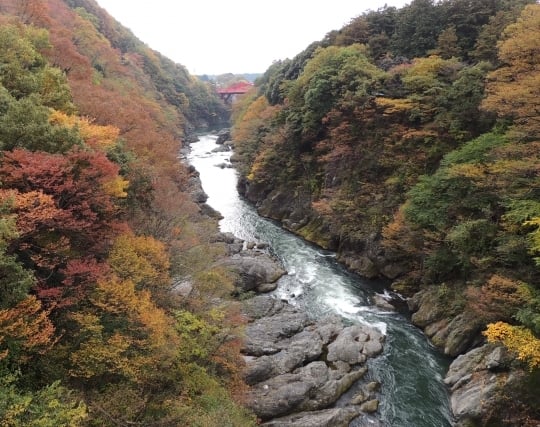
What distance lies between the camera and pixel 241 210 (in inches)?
1791

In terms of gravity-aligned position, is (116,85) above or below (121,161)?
above

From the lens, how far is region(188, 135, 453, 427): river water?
54.0ft

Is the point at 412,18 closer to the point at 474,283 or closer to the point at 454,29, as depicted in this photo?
the point at 454,29

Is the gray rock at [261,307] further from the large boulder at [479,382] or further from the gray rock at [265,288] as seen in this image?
the large boulder at [479,382]

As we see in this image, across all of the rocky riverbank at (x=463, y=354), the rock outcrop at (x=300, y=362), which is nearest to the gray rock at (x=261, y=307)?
the rock outcrop at (x=300, y=362)

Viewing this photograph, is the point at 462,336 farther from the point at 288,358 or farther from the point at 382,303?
the point at 288,358

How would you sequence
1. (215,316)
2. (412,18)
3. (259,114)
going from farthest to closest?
1. (259,114)
2. (412,18)
3. (215,316)

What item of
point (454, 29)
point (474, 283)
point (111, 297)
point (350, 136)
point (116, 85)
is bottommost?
point (474, 283)

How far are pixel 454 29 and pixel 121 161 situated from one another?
110 ft

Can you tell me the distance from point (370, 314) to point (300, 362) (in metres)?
7.21

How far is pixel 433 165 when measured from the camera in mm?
27812

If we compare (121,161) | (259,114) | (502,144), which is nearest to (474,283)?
(502,144)

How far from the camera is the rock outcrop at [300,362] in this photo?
1547 centimetres

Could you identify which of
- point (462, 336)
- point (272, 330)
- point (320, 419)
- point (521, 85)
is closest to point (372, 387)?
point (320, 419)
